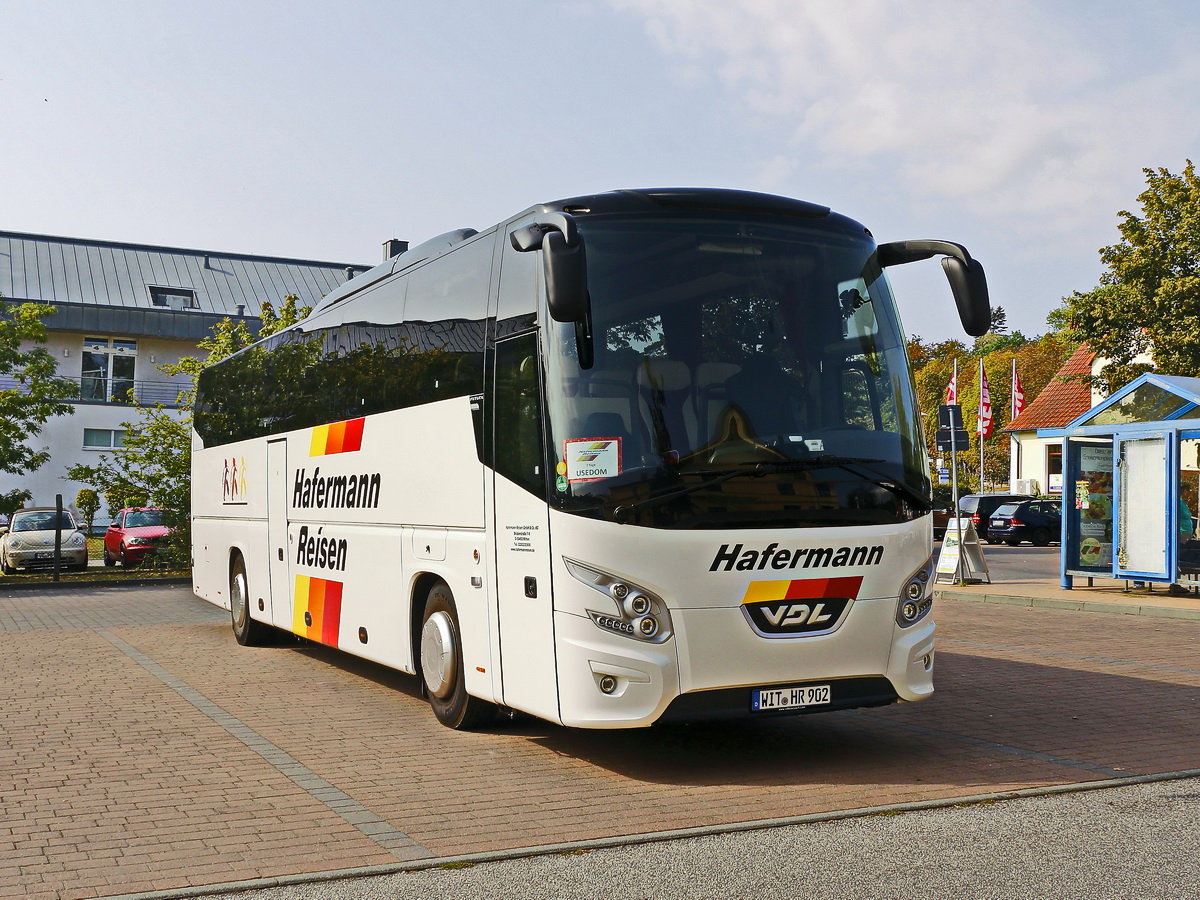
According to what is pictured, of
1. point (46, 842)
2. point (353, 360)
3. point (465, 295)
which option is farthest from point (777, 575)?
point (353, 360)

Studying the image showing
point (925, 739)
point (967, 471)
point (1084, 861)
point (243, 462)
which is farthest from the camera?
point (967, 471)

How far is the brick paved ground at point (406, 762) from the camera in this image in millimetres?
5945

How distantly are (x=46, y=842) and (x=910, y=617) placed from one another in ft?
16.2

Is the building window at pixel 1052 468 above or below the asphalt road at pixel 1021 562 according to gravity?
above

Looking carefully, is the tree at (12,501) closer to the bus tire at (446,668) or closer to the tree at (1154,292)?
the bus tire at (446,668)

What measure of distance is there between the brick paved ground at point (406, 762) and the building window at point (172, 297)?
145ft

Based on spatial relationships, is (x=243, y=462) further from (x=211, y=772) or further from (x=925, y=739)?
(x=925, y=739)

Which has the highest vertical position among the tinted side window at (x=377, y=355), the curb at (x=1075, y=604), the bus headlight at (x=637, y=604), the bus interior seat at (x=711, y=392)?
the tinted side window at (x=377, y=355)

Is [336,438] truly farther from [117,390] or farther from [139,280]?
[139,280]

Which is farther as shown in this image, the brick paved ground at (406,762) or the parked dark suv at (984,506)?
the parked dark suv at (984,506)

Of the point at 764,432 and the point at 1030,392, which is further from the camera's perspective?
the point at 1030,392

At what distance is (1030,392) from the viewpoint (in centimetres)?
7644

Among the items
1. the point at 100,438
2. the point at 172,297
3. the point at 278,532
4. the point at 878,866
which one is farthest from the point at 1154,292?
the point at 172,297

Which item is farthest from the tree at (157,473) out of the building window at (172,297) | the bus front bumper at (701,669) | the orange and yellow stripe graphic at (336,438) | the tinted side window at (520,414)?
the building window at (172,297)
